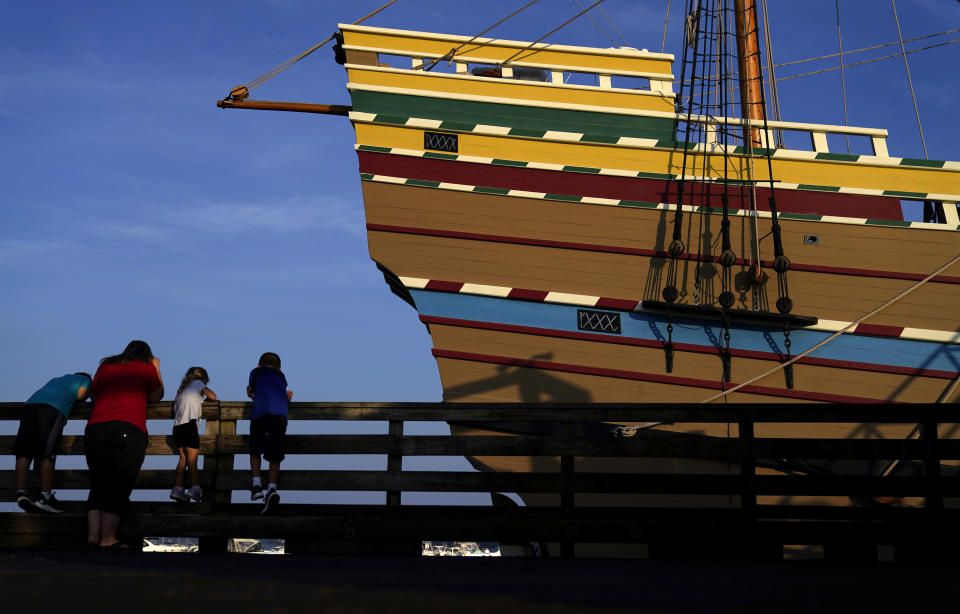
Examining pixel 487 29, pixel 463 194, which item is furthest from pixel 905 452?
pixel 487 29

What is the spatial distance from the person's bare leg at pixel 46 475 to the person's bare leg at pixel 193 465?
1.11m

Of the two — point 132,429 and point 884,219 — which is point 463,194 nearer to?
point 884,219

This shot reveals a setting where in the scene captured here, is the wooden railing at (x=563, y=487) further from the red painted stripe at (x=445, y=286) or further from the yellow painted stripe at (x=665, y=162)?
the yellow painted stripe at (x=665, y=162)

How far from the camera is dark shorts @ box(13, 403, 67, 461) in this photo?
6.83 metres

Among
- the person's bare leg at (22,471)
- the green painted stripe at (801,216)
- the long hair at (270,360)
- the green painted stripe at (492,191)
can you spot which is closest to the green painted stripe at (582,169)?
the green painted stripe at (492,191)

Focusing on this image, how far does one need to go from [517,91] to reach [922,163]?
6517mm

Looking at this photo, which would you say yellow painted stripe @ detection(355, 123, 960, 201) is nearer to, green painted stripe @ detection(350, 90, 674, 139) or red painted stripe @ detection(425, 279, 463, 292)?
green painted stripe @ detection(350, 90, 674, 139)

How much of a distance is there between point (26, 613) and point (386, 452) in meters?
4.41

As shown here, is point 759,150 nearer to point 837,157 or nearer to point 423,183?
point 837,157

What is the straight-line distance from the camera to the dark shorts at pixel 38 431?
22.4ft

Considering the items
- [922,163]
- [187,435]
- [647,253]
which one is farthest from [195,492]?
[922,163]

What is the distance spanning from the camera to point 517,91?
13.3 m

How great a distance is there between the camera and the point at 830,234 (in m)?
12.9

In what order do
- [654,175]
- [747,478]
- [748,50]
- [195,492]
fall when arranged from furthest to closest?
[748,50] → [654,175] → [195,492] → [747,478]
